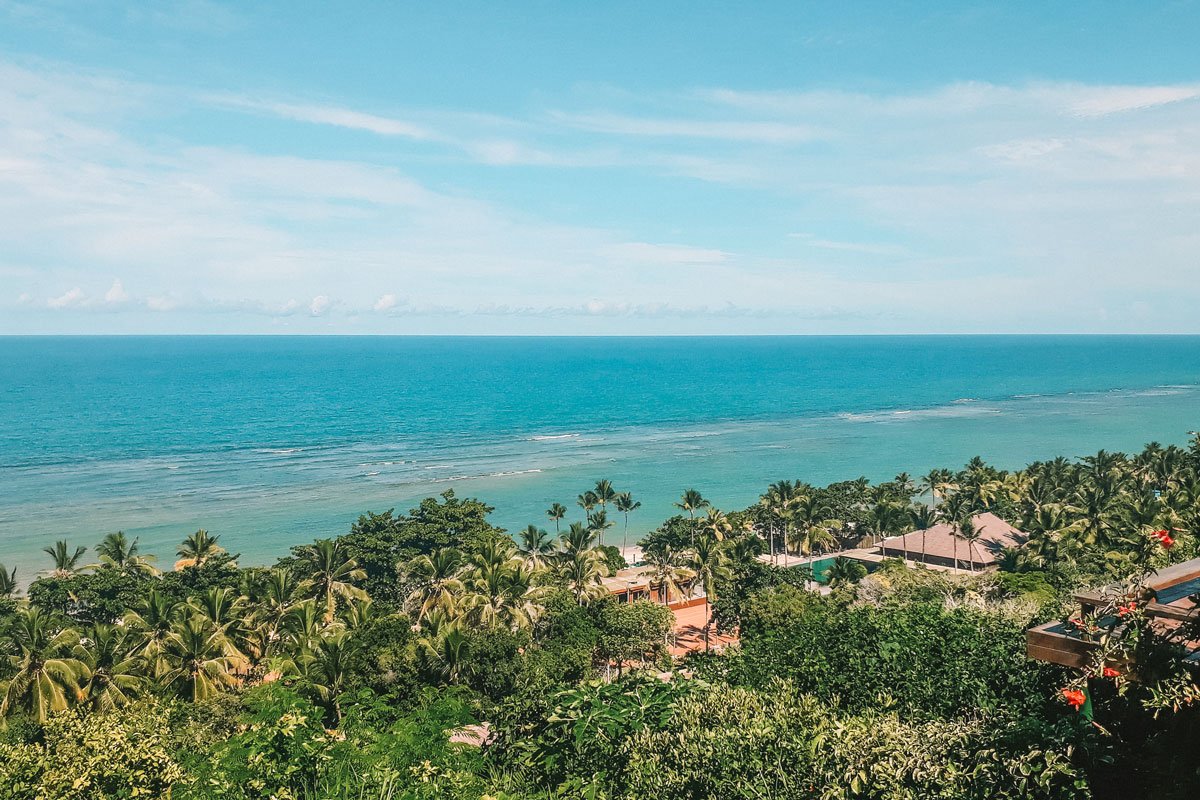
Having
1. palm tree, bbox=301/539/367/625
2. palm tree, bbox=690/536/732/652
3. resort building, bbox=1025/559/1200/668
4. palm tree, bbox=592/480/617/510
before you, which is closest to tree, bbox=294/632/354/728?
palm tree, bbox=301/539/367/625

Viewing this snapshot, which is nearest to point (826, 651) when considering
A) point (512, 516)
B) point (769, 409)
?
point (512, 516)

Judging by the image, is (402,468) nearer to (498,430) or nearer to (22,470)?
(498,430)

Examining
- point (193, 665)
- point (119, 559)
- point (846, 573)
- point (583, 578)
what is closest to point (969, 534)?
point (846, 573)

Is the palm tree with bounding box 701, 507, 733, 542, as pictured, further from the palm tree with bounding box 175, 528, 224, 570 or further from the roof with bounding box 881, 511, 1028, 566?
the palm tree with bounding box 175, 528, 224, 570

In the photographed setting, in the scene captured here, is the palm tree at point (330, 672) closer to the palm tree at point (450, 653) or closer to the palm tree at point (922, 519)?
the palm tree at point (450, 653)

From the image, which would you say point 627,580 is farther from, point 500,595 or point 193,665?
point 193,665
